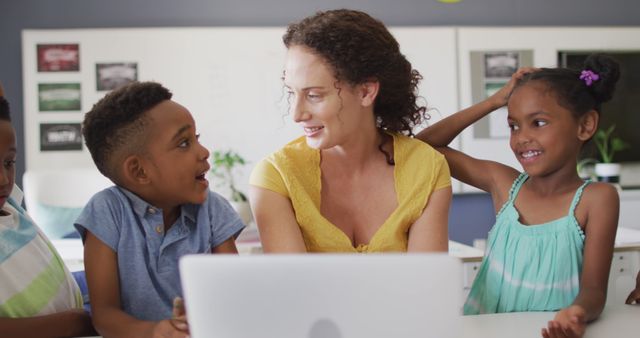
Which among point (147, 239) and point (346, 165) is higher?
point (346, 165)

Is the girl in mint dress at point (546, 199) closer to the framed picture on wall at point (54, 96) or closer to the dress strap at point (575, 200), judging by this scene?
the dress strap at point (575, 200)

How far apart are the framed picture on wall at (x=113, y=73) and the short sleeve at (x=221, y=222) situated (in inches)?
139

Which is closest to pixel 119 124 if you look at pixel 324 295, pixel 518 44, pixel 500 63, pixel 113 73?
pixel 324 295

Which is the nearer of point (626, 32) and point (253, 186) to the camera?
point (253, 186)

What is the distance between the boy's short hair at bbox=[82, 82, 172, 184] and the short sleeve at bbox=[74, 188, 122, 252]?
0.11 metres

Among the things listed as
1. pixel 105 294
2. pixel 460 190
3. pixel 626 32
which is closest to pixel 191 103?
pixel 460 190

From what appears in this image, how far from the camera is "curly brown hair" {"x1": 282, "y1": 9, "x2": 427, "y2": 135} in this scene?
1.43m

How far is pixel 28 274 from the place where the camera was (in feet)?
4.04

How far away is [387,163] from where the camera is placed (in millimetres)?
1547

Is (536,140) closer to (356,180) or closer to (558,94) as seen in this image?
(558,94)

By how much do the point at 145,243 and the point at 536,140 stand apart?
864 mm

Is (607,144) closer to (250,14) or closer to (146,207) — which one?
(250,14)

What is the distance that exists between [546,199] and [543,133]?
15 cm

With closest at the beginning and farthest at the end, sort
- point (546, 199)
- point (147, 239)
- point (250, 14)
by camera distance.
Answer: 1. point (147, 239)
2. point (546, 199)
3. point (250, 14)
